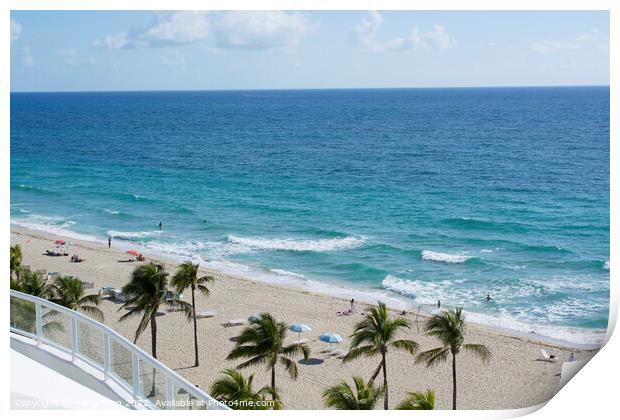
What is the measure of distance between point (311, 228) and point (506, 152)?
27.8 meters

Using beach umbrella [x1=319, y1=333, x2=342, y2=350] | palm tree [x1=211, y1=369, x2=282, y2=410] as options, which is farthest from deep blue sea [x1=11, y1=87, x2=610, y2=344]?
palm tree [x1=211, y1=369, x2=282, y2=410]

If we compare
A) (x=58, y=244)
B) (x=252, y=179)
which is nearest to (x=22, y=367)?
(x=58, y=244)

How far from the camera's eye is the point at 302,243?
116 ft

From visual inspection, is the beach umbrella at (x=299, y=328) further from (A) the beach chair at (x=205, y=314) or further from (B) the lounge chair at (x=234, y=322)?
(A) the beach chair at (x=205, y=314)

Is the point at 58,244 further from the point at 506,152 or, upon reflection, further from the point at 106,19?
the point at 506,152

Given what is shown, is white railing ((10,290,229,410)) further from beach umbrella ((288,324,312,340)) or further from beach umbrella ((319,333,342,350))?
beach umbrella ((288,324,312,340))

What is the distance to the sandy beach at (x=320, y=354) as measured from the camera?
1938cm

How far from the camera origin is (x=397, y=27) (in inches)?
749

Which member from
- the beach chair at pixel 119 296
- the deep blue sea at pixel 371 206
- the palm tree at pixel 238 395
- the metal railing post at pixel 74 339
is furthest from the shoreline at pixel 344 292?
the metal railing post at pixel 74 339

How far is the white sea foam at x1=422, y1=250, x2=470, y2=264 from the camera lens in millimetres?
32062

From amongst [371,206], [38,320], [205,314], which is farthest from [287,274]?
[38,320]

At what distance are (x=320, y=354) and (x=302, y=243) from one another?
528 inches

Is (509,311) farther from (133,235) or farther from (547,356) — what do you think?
(133,235)
